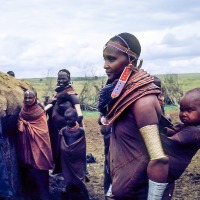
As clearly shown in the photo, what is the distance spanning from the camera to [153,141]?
2.48 m

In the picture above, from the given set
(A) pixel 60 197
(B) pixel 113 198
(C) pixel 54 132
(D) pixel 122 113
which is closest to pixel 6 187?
(A) pixel 60 197

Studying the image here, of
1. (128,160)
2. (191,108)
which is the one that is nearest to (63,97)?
(191,108)

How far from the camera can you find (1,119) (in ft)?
17.1

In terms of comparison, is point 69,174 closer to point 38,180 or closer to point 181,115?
point 38,180

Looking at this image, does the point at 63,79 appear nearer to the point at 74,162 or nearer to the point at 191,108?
the point at 74,162

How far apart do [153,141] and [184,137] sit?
0.38 m

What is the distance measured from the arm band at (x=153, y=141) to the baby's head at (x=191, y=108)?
47 centimetres

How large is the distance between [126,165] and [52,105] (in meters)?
4.99

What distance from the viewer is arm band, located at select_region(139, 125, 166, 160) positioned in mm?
2467

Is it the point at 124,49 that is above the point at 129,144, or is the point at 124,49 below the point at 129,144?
above

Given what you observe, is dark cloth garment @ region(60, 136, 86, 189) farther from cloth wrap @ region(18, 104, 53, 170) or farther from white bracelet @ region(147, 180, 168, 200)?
white bracelet @ region(147, 180, 168, 200)

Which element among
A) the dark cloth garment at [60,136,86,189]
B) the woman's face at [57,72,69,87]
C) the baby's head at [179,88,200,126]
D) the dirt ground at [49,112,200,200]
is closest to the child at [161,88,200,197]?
the baby's head at [179,88,200,126]

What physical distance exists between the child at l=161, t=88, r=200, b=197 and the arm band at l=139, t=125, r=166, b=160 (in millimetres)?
281

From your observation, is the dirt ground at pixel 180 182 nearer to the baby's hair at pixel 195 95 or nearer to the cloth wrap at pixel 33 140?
the cloth wrap at pixel 33 140
